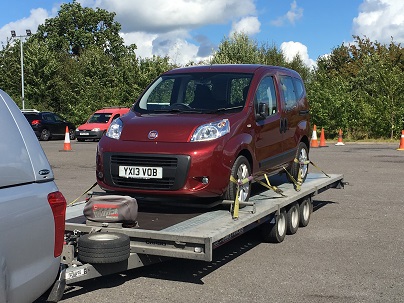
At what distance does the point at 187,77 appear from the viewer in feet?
24.5

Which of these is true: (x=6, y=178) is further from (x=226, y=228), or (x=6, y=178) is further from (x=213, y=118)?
(x=213, y=118)

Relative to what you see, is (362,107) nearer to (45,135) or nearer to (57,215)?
(45,135)

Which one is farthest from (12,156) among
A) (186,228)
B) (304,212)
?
(304,212)

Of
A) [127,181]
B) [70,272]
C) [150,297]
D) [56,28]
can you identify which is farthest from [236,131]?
[56,28]

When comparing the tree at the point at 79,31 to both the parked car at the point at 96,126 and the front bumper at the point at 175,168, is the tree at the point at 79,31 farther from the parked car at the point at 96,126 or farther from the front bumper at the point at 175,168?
the front bumper at the point at 175,168

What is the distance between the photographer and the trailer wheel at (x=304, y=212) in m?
7.79

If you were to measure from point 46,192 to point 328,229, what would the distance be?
5.35 m

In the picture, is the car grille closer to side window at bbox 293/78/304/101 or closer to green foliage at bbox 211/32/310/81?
side window at bbox 293/78/304/101

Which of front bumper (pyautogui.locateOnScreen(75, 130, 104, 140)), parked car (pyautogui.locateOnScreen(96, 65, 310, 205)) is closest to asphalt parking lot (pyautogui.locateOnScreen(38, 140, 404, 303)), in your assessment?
parked car (pyautogui.locateOnScreen(96, 65, 310, 205))

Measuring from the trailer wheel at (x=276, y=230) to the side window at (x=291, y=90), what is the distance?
70.1 inches

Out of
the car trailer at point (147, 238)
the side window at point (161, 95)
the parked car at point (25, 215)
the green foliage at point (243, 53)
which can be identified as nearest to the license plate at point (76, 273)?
the car trailer at point (147, 238)

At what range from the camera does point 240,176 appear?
646cm

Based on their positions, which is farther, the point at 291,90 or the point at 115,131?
the point at 291,90

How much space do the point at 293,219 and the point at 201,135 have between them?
6.96 ft
